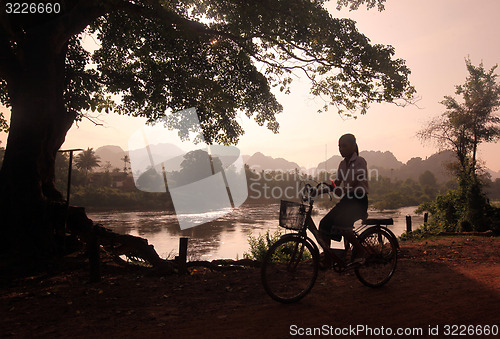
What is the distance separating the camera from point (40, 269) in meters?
6.04

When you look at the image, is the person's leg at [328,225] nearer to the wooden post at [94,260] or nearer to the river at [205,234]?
the wooden post at [94,260]

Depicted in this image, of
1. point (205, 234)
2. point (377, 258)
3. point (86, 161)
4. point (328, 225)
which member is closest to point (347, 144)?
point (328, 225)

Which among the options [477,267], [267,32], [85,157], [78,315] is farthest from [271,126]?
[85,157]

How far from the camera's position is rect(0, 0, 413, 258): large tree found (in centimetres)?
665

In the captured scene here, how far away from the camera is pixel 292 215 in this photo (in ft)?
13.2

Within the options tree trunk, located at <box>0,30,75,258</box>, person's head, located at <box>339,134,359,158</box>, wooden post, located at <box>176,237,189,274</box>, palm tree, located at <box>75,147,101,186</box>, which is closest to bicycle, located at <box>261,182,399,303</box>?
person's head, located at <box>339,134,359,158</box>

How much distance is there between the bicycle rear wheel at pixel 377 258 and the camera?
15.3 ft

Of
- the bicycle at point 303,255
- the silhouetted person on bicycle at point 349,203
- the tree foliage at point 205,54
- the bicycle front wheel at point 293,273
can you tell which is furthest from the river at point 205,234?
the silhouetted person on bicycle at point 349,203

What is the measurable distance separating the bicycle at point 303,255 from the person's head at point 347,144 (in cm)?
65

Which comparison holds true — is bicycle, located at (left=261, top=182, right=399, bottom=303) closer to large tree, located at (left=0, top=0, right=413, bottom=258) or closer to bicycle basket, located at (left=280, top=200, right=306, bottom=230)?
bicycle basket, located at (left=280, top=200, right=306, bottom=230)

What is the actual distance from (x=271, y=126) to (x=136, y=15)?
20.8ft

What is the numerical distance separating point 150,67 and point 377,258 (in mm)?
8035

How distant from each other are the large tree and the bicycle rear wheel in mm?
5420

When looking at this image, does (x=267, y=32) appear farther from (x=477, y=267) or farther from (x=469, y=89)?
(x=469, y=89)
